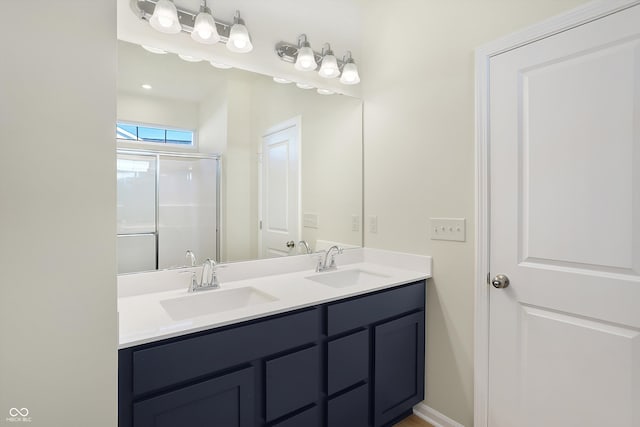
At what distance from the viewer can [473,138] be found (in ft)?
5.45

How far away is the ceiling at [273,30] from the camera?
4.91 ft

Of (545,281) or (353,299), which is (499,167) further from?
(353,299)

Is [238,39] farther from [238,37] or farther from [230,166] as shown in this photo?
[230,166]

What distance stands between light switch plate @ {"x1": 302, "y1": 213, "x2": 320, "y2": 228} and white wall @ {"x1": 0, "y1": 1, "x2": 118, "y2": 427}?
4.43 feet

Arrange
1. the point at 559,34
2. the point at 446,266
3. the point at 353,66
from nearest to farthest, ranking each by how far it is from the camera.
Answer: the point at 559,34, the point at 446,266, the point at 353,66

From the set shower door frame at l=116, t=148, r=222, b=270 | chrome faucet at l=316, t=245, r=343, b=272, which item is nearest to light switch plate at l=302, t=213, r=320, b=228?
chrome faucet at l=316, t=245, r=343, b=272

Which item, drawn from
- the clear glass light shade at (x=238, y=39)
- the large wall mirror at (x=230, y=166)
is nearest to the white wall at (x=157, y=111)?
the large wall mirror at (x=230, y=166)

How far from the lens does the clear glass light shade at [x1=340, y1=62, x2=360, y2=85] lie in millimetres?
2107

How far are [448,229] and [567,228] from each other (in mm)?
539

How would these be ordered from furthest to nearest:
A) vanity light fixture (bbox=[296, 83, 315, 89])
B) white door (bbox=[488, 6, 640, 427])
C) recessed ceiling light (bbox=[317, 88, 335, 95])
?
recessed ceiling light (bbox=[317, 88, 335, 95]) < vanity light fixture (bbox=[296, 83, 315, 89]) < white door (bbox=[488, 6, 640, 427])

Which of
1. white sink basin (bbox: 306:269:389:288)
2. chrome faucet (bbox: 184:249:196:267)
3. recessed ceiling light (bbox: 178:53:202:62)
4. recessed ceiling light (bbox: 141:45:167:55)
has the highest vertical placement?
recessed ceiling light (bbox: 178:53:202:62)

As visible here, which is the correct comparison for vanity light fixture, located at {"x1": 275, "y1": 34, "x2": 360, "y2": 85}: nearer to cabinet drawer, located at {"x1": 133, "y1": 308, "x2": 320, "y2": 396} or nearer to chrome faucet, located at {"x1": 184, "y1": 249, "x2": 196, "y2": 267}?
chrome faucet, located at {"x1": 184, "y1": 249, "x2": 196, "y2": 267}

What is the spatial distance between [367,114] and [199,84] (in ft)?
3.70

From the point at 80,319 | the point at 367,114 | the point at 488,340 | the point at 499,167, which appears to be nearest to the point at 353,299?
the point at 488,340
